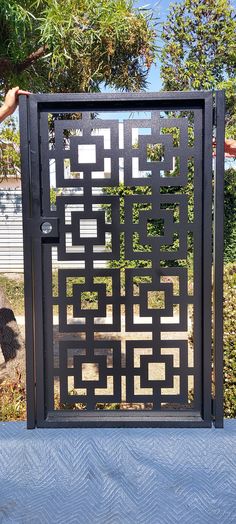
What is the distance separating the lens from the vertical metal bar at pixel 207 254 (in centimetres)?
163

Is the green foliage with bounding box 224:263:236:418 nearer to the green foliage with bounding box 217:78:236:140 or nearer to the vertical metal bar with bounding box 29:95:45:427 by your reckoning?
the vertical metal bar with bounding box 29:95:45:427

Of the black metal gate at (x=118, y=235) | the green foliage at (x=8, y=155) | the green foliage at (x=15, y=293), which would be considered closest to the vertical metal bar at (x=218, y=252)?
the black metal gate at (x=118, y=235)

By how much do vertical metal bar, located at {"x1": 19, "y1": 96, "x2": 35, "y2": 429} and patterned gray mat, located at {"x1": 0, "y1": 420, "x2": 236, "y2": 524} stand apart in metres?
0.20

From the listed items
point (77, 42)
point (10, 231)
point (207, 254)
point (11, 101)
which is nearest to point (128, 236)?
point (207, 254)

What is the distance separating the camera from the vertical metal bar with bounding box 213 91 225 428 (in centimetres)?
163

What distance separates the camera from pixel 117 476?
4.62 feet

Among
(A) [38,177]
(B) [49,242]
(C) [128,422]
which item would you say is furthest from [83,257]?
(C) [128,422]

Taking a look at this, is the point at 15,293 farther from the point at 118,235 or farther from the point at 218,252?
the point at 218,252

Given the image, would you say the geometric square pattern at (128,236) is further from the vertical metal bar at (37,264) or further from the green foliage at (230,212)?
the green foliage at (230,212)

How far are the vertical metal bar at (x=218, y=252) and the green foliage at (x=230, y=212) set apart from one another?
4991mm

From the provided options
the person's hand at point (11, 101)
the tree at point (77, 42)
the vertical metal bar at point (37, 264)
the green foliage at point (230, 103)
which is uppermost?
the green foliage at point (230, 103)

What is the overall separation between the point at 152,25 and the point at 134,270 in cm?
182

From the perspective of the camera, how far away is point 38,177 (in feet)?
5.47

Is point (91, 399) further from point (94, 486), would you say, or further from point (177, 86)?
point (177, 86)
